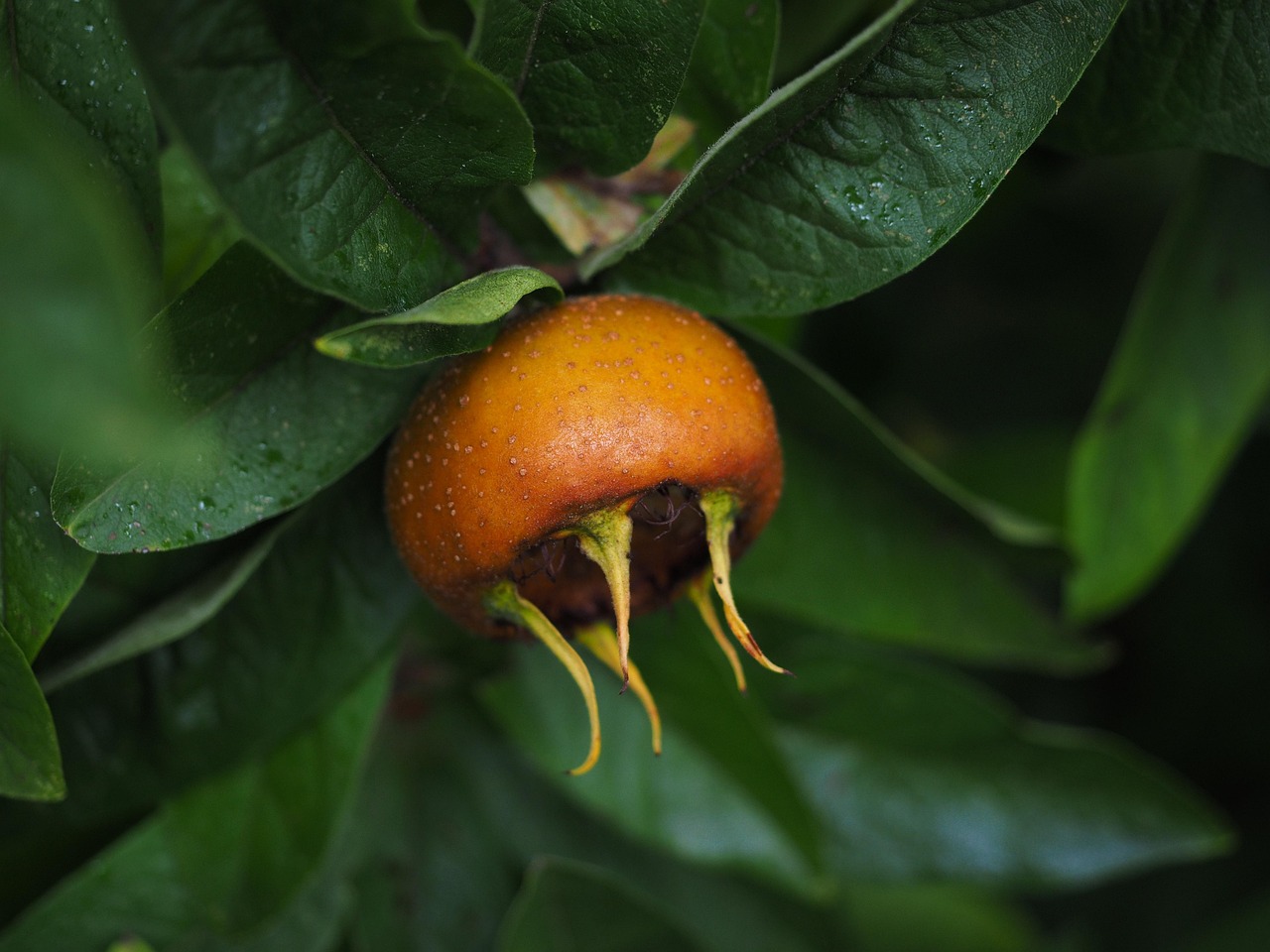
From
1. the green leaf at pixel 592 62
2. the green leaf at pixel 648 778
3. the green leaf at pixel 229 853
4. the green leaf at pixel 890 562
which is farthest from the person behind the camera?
the green leaf at pixel 648 778

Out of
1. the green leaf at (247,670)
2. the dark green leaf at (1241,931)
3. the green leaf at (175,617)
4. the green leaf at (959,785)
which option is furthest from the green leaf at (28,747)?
the dark green leaf at (1241,931)

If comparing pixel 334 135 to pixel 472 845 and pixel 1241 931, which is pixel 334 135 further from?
pixel 1241 931

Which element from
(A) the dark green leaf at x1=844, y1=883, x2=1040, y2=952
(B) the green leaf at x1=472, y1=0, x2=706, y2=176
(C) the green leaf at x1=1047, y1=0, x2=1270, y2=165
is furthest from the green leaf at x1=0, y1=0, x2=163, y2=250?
(A) the dark green leaf at x1=844, y1=883, x2=1040, y2=952

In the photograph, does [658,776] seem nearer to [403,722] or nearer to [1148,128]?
[403,722]

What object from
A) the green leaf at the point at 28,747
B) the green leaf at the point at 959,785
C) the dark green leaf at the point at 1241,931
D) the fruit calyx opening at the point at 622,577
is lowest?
the dark green leaf at the point at 1241,931

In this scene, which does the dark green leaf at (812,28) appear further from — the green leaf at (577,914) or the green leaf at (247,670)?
the green leaf at (577,914)

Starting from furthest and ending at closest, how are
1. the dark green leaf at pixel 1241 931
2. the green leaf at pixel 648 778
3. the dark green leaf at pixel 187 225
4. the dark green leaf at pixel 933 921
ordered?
the dark green leaf at pixel 933 921 < the dark green leaf at pixel 1241 931 < the green leaf at pixel 648 778 < the dark green leaf at pixel 187 225
